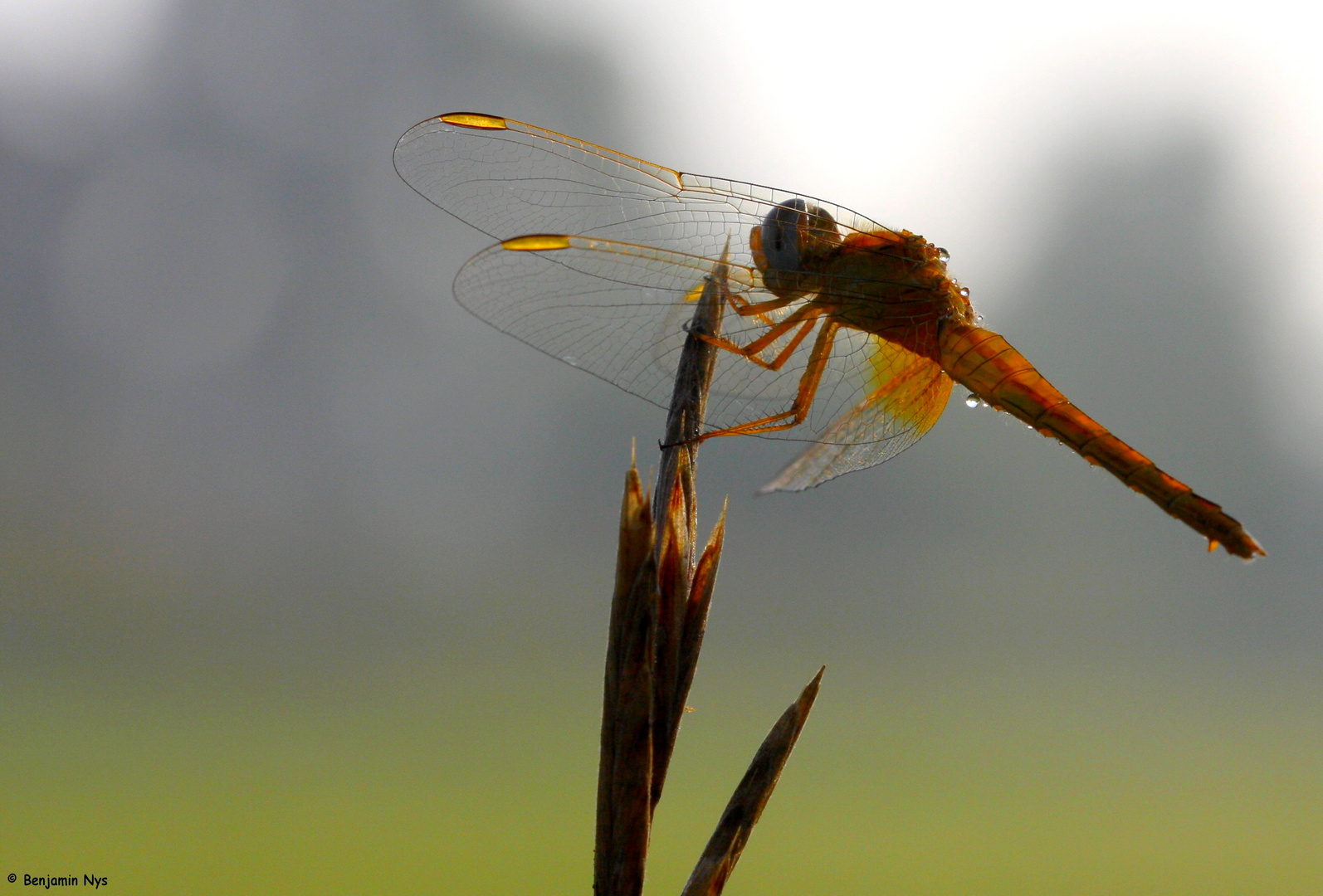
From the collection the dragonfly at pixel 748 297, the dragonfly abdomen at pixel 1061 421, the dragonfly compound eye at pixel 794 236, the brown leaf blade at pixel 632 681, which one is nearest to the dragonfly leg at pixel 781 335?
the dragonfly at pixel 748 297

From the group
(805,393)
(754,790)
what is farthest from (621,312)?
(754,790)

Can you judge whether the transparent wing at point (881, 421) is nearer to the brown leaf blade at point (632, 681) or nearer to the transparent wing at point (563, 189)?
the transparent wing at point (563, 189)

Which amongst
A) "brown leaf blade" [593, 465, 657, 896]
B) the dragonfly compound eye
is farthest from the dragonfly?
"brown leaf blade" [593, 465, 657, 896]

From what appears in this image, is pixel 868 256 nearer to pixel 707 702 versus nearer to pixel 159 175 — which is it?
pixel 707 702

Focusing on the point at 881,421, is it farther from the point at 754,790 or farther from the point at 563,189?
the point at 754,790

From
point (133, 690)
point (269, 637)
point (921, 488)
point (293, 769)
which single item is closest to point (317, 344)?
point (269, 637)
